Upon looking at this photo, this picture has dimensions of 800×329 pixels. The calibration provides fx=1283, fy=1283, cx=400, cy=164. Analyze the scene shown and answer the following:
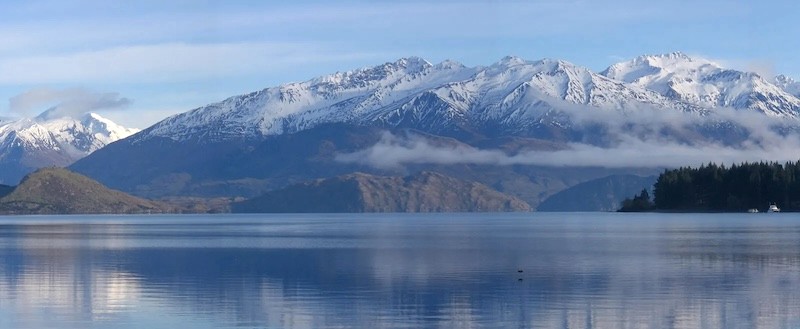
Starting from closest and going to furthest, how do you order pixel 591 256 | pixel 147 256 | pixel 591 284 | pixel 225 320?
1. pixel 225 320
2. pixel 591 284
3. pixel 591 256
4. pixel 147 256

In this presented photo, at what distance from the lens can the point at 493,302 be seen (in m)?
66.8

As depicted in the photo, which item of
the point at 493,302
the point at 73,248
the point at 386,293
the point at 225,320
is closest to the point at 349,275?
the point at 386,293

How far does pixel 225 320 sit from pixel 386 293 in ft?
48.5

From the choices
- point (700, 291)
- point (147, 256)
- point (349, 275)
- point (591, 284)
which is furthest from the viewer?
point (147, 256)

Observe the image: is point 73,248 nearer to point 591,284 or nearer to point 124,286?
point 124,286

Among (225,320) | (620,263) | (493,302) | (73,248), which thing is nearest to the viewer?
(225,320)

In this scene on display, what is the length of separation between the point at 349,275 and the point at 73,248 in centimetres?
5933

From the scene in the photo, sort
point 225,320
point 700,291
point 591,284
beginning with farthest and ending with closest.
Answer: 1. point 591,284
2. point 700,291
3. point 225,320

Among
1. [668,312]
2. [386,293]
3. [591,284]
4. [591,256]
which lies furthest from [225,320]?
[591,256]

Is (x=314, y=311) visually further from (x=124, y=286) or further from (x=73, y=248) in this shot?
(x=73, y=248)

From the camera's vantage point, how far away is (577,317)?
5978 centimetres

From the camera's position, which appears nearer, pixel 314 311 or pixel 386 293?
pixel 314 311

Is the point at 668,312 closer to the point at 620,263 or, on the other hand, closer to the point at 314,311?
the point at 314,311

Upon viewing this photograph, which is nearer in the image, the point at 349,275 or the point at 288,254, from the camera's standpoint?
the point at 349,275
